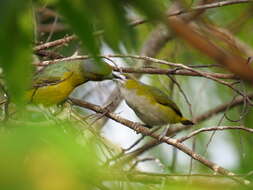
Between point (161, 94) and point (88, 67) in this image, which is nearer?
point (88, 67)

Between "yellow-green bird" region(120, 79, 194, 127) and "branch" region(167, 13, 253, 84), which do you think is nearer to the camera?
"branch" region(167, 13, 253, 84)

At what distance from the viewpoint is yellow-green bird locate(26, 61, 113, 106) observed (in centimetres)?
411

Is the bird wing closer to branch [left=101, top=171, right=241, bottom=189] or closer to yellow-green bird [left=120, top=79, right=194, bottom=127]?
yellow-green bird [left=120, top=79, right=194, bottom=127]

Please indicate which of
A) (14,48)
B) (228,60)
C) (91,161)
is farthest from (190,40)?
(14,48)

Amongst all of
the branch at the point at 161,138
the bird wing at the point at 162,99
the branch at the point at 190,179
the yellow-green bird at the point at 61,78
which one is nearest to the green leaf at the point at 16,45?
the branch at the point at 190,179

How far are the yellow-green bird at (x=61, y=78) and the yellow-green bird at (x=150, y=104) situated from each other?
1.97ft

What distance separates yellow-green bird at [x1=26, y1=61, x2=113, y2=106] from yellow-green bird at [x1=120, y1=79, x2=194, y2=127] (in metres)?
0.60

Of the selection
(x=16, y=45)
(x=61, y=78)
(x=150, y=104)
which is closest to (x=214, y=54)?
(x=16, y=45)

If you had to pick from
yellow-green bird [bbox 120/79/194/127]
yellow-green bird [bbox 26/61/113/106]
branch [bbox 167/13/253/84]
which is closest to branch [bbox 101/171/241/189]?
branch [bbox 167/13/253/84]

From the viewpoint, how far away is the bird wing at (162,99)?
5.08m

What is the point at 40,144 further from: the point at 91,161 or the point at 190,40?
the point at 190,40

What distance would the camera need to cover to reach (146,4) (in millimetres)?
815

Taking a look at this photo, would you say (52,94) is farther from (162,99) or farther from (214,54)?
(214,54)

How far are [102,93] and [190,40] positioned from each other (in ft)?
13.0
